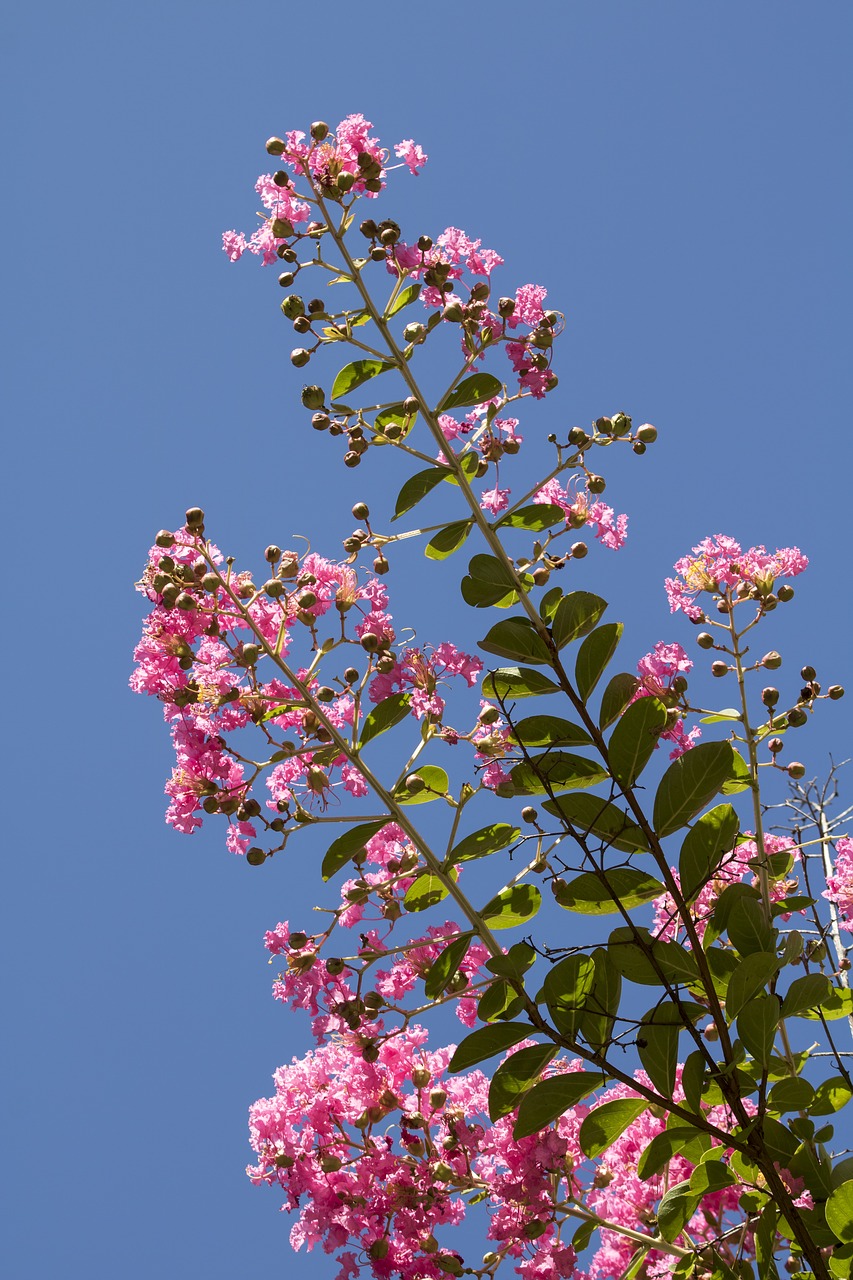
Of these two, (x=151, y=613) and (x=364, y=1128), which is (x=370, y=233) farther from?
(x=364, y=1128)

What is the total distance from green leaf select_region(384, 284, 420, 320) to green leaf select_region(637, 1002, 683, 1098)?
1.45 metres

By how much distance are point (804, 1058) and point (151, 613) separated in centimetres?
145

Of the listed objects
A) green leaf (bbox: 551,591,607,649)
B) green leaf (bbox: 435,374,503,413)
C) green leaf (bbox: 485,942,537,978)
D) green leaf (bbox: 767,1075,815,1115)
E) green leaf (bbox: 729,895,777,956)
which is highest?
green leaf (bbox: 435,374,503,413)

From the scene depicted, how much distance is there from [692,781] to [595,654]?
11.1 inches

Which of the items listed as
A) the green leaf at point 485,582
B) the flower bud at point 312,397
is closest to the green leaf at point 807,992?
the green leaf at point 485,582

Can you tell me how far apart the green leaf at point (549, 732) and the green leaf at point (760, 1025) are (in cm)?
47

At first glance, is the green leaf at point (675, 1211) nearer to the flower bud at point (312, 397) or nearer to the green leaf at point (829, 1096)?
the green leaf at point (829, 1096)

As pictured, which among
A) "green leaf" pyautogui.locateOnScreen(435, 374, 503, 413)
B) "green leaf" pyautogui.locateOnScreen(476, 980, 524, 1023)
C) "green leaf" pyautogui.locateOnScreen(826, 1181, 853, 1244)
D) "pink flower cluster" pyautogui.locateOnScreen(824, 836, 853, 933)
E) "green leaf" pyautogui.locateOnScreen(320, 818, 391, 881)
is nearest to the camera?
"green leaf" pyautogui.locateOnScreen(826, 1181, 853, 1244)

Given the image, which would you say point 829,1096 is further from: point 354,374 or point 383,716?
point 354,374

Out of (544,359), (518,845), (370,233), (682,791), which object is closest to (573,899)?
(518,845)

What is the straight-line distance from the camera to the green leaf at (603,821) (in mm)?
1779

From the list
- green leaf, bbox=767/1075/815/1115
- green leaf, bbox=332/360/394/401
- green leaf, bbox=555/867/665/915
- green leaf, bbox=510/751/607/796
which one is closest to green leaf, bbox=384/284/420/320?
green leaf, bbox=332/360/394/401

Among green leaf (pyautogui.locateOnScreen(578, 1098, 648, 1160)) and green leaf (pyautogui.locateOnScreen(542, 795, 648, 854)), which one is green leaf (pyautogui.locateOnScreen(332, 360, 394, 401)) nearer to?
green leaf (pyautogui.locateOnScreen(542, 795, 648, 854))

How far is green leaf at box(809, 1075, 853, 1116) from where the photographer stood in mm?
1907
